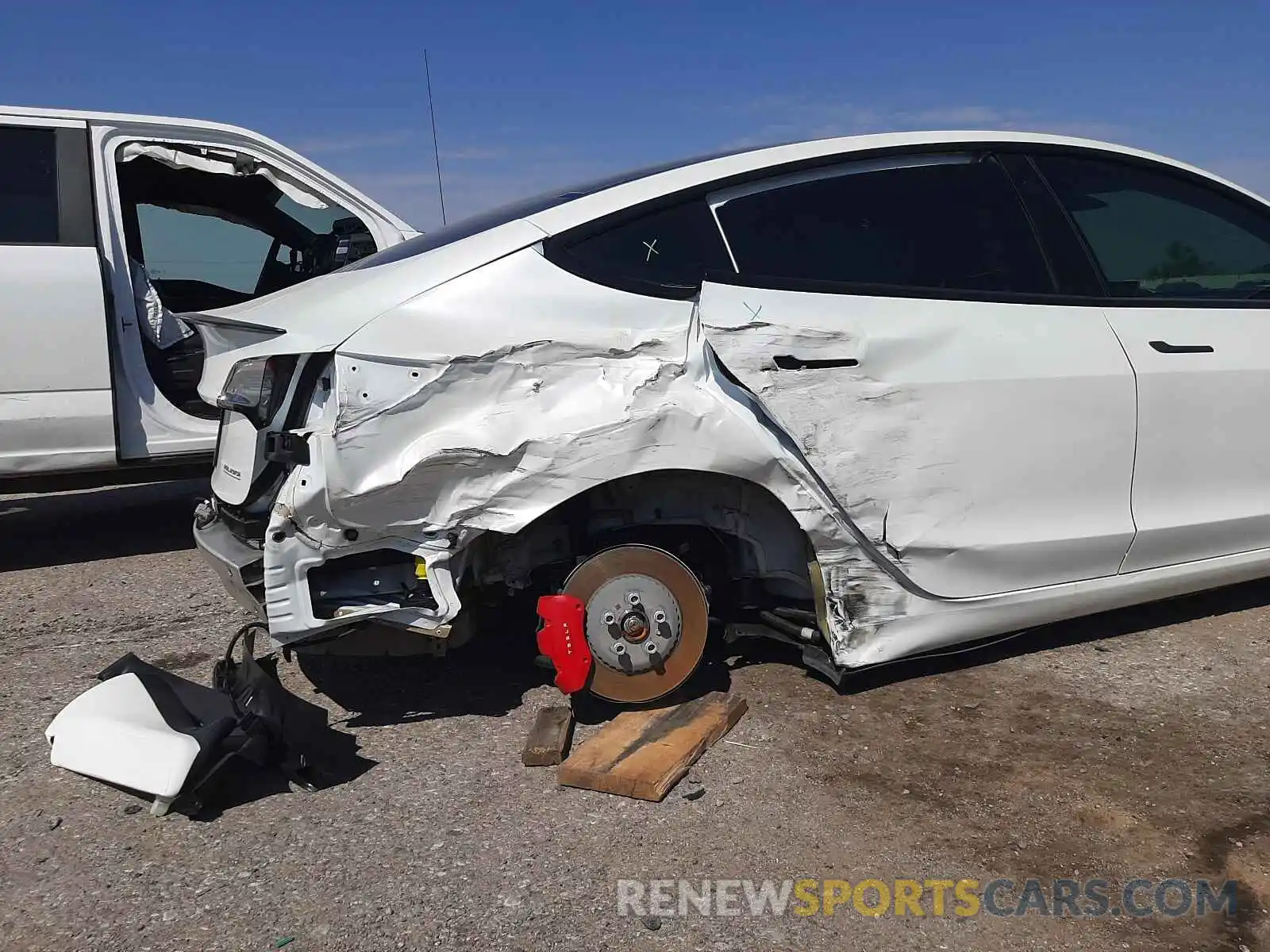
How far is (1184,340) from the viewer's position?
3.50 m

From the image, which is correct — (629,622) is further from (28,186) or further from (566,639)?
(28,186)

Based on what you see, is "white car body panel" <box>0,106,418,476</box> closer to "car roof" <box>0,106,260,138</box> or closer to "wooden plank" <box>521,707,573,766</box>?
"car roof" <box>0,106,260,138</box>

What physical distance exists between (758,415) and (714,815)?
3.60 feet

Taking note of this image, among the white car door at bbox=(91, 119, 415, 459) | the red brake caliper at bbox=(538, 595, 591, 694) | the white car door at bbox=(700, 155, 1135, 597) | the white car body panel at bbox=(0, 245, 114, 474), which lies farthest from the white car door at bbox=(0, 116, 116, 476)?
the white car door at bbox=(700, 155, 1135, 597)

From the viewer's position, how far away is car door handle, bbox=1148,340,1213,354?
3.43 metres

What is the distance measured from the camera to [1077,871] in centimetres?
246

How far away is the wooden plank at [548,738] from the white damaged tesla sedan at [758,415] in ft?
0.45

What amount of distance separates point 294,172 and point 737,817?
441cm

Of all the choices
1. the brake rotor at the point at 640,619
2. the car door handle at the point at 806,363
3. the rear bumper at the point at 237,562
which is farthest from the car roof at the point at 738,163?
the rear bumper at the point at 237,562

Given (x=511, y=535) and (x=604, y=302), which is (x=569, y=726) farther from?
(x=604, y=302)

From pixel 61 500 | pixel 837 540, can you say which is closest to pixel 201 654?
pixel 837 540

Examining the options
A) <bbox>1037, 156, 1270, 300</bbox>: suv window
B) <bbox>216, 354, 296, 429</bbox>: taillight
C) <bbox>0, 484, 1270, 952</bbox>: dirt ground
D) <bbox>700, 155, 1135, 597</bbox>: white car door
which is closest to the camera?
<bbox>0, 484, 1270, 952</bbox>: dirt ground

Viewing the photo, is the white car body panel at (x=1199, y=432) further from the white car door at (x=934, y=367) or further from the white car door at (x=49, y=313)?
the white car door at (x=49, y=313)

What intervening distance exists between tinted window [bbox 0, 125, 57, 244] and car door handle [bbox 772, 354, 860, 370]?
3627 millimetres
